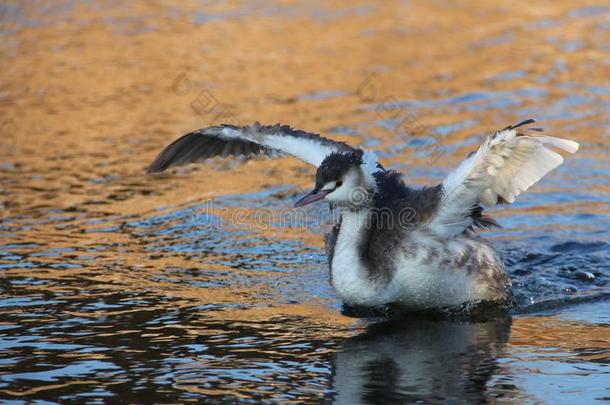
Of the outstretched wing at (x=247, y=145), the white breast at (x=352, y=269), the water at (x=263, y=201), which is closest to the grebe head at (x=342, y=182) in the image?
the white breast at (x=352, y=269)

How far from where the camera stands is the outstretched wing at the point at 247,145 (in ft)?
30.7

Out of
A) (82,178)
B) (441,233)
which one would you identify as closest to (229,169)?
(82,178)

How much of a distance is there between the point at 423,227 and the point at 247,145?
2.52 metres

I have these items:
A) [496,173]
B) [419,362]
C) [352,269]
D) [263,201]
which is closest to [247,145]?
[263,201]

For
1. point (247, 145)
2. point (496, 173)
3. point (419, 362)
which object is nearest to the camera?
point (419, 362)

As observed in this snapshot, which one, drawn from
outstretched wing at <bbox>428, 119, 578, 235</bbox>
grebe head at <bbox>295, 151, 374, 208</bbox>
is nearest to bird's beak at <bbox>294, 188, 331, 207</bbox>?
grebe head at <bbox>295, 151, 374, 208</bbox>

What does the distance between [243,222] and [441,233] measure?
10.4 ft

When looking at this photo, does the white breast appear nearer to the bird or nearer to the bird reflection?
the bird

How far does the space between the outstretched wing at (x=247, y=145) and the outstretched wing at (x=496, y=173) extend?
1148 mm

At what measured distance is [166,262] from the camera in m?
9.71

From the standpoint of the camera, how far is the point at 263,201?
1175 cm

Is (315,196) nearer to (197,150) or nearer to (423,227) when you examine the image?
(423,227)

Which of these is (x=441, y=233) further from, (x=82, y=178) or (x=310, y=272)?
(x=82, y=178)

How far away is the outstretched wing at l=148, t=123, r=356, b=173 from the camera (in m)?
9.34
